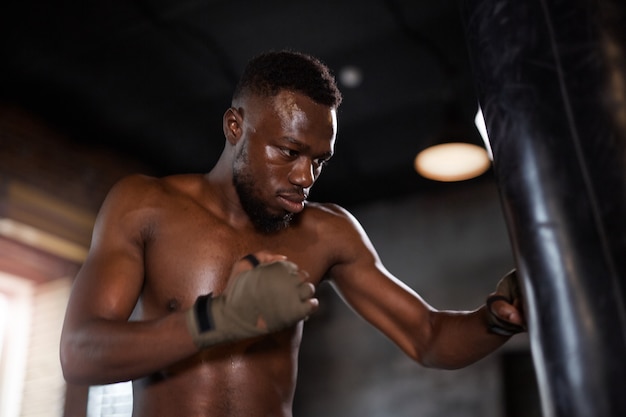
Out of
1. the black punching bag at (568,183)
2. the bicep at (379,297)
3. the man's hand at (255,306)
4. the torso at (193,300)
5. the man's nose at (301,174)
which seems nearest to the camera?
the black punching bag at (568,183)

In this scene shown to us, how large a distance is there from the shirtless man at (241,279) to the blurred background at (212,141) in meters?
1.73

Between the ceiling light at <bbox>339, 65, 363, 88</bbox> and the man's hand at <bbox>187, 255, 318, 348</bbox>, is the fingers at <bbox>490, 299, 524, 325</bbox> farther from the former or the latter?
the ceiling light at <bbox>339, 65, 363, 88</bbox>

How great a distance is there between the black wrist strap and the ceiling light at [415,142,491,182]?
2.61 meters

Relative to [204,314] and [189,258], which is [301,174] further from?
[204,314]

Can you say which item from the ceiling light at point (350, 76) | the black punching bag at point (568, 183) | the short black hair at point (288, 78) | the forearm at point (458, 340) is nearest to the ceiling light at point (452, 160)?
the ceiling light at point (350, 76)

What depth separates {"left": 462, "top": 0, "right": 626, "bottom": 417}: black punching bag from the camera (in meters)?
0.81

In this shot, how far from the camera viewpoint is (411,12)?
3314mm

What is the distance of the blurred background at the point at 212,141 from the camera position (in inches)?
132

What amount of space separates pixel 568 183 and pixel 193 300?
90cm

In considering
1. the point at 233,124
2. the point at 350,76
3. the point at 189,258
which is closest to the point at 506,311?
the point at 189,258

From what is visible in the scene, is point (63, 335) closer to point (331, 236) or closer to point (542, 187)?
point (331, 236)

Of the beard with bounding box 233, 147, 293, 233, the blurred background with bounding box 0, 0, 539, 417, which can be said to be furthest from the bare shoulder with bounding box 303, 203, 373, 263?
the blurred background with bounding box 0, 0, 539, 417

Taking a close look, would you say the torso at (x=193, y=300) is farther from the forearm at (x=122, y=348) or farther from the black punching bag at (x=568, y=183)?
the black punching bag at (x=568, y=183)

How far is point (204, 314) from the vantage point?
1.17 m
